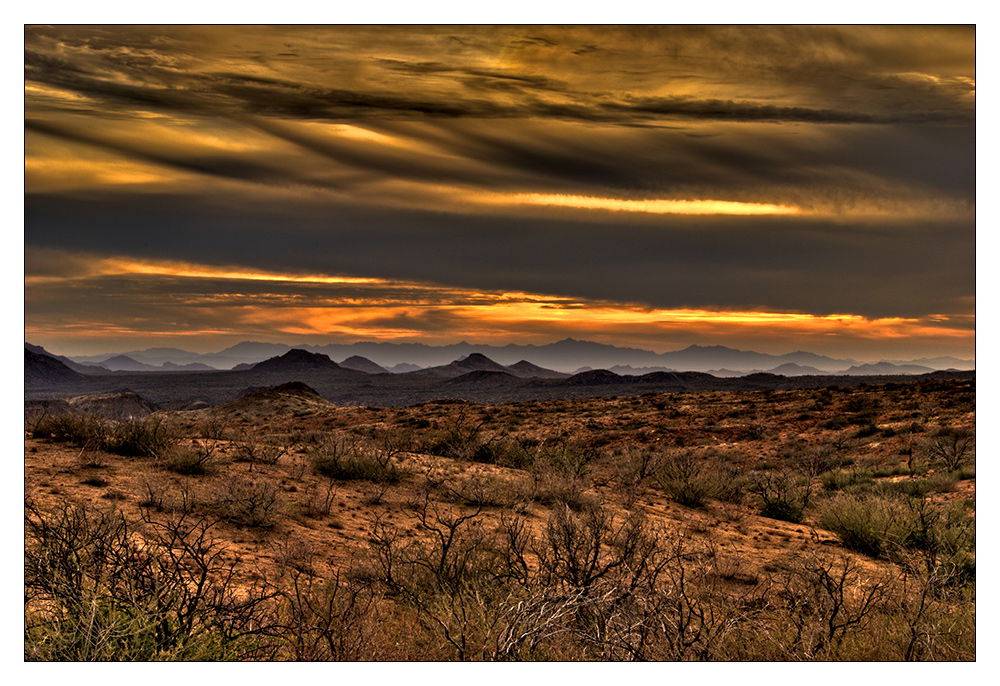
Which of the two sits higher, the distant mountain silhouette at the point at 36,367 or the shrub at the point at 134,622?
the distant mountain silhouette at the point at 36,367

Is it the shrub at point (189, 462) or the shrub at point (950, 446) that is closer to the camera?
the shrub at point (189, 462)

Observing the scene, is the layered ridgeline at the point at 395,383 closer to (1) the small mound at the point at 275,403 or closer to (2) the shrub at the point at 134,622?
(1) the small mound at the point at 275,403

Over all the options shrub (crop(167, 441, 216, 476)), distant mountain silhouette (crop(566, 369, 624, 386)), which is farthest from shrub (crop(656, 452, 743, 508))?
distant mountain silhouette (crop(566, 369, 624, 386))

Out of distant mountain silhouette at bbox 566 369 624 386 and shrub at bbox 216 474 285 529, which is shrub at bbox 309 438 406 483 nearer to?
shrub at bbox 216 474 285 529

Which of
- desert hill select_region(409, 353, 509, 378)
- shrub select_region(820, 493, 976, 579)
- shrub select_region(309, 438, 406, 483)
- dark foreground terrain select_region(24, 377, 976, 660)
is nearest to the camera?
dark foreground terrain select_region(24, 377, 976, 660)

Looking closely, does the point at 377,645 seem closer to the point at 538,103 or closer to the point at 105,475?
A: the point at 538,103

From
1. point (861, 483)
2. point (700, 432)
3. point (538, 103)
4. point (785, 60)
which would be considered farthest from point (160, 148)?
point (700, 432)

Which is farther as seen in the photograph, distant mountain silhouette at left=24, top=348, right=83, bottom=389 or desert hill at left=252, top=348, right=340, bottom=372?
desert hill at left=252, top=348, right=340, bottom=372

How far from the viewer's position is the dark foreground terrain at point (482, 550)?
4.50m

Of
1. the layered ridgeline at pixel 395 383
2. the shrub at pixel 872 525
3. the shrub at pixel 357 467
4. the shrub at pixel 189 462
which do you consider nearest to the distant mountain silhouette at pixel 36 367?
the shrub at pixel 189 462

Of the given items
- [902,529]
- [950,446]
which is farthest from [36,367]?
[950,446]

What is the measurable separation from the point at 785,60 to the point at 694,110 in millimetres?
1183

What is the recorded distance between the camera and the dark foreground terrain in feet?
14.8

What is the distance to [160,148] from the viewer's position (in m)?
7.66
